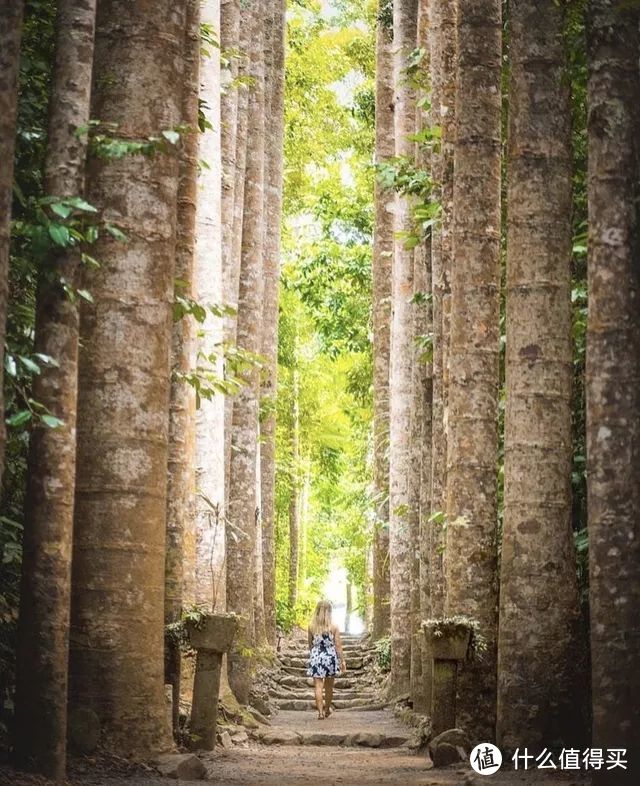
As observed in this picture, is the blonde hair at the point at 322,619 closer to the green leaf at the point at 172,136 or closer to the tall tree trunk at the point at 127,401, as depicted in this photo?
the tall tree trunk at the point at 127,401

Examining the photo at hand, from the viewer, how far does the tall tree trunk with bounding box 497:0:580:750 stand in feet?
28.4

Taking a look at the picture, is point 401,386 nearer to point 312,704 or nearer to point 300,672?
point 312,704

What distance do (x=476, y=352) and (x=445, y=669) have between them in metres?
2.95

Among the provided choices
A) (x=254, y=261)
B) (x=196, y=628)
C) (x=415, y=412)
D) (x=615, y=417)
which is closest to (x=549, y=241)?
(x=615, y=417)

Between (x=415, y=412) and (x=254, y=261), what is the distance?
4973 millimetres

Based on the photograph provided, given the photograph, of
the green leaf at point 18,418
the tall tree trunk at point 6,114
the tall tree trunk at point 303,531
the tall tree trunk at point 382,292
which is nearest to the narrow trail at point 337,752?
the green leaf at point 18,418

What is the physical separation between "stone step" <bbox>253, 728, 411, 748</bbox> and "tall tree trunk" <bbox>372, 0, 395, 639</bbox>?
10.8 meters

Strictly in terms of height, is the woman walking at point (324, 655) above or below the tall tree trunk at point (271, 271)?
below

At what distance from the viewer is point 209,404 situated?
14.1m

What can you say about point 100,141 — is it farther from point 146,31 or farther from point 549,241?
point 549,241

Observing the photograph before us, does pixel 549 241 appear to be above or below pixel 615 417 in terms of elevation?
above

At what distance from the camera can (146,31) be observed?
852 centimetres

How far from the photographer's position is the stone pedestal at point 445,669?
9703mm

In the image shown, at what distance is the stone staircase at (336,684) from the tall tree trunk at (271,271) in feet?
3.61
